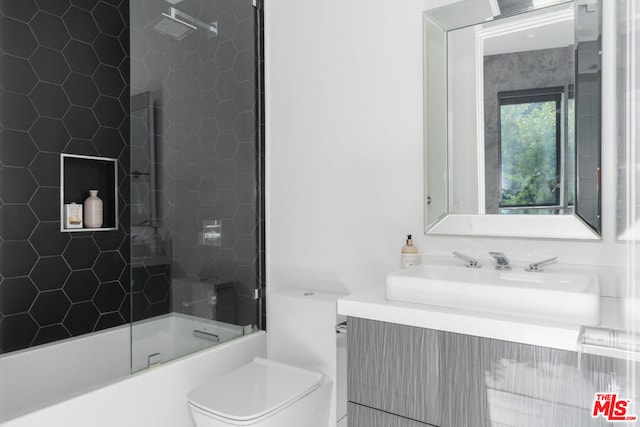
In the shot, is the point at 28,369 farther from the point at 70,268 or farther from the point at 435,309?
the point at 435,309

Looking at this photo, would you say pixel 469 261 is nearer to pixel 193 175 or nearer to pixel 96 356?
pixel 193 175

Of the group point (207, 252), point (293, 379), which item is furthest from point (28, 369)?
point (293, 379)

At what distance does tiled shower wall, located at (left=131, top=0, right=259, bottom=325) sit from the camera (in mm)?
1798

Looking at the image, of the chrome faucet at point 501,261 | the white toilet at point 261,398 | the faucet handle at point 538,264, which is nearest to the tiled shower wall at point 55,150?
the white toilet at point 261,398

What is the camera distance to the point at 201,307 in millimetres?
1989

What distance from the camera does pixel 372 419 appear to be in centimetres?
137

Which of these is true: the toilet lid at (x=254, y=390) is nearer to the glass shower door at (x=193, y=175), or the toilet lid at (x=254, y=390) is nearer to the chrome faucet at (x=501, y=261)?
the glass shower door at (x=193, y=175)

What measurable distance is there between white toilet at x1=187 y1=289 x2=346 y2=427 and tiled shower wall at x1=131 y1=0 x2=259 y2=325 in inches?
10.8

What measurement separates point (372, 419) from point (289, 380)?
524mm

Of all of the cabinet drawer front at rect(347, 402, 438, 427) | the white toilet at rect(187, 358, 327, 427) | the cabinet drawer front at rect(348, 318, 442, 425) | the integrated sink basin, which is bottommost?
the white toilet at rect(187, 358, 327, 427)

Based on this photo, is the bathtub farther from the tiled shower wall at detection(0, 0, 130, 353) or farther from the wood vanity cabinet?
the wood vanity cabinet

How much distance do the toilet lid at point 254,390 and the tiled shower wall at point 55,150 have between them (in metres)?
1.02

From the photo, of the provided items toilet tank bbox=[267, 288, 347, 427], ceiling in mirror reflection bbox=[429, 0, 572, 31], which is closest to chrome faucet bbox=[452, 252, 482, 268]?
toilet tank bbox=[267, 288, 347, 427]

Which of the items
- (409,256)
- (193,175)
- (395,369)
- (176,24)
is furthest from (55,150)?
(395,369)
